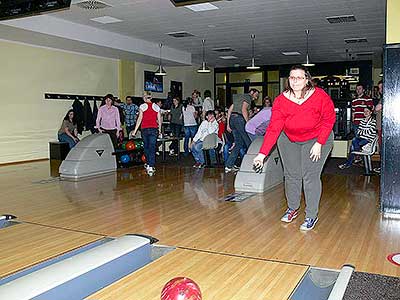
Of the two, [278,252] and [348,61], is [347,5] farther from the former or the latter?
[348,61]

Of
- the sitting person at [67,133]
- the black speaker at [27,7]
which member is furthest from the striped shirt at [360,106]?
the sitting person at [67,133]

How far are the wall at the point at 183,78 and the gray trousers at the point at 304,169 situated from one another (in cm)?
933

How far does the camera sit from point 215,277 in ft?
8.32

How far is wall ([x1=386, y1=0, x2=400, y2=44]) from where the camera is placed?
14.3 feet

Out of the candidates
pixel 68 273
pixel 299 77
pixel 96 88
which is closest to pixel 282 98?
pixel 299 77

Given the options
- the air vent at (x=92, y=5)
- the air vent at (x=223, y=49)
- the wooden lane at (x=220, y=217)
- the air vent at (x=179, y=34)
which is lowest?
the wooden lane at (x=220, y=217)

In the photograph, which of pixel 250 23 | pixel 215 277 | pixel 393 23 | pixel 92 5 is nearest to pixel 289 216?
pixel 215 277

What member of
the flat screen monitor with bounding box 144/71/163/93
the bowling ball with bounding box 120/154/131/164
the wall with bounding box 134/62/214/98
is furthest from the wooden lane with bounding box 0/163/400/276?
the flat screen monitor with bounding box 144/71/163/93

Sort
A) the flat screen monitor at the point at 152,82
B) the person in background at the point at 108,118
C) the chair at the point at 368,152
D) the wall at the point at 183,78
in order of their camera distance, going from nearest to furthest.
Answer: the chair at the point at 368,152 → the person in background at the point at 108,118 → the wall at the point at 183,78 → the flat screen monitor at the point at 152,82

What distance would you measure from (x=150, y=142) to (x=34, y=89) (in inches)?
166

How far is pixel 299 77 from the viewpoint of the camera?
3486 millimetres

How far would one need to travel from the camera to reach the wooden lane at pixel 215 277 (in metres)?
2.22

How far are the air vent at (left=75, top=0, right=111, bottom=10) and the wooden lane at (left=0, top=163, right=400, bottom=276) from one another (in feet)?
9.28

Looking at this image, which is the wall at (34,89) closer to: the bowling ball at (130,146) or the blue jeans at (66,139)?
the blue jeans at (66,139)
